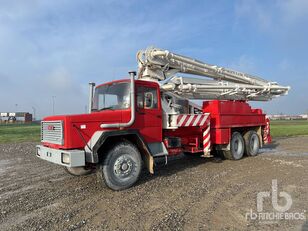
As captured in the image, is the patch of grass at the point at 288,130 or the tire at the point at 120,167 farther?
the patch of grass at the point at 288,130

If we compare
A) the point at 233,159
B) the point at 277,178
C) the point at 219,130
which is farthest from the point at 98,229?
the point at 233,159

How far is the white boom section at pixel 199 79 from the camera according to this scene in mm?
9359

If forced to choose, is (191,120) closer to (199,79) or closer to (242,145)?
(199,79)

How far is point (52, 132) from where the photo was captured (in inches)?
277

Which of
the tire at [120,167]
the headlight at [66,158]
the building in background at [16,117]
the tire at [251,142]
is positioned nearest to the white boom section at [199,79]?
the tire at [251,142]

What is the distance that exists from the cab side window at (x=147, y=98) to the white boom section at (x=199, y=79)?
0.89m

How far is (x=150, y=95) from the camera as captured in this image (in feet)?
25.9

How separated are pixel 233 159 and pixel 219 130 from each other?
166cm

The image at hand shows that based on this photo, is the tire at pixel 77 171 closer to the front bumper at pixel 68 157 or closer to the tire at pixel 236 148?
the front bumper at pixel 68 157

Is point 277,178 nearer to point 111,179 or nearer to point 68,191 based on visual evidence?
point 111,179

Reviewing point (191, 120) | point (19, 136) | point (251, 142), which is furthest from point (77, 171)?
point (19, 136)

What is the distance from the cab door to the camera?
756 centimetres

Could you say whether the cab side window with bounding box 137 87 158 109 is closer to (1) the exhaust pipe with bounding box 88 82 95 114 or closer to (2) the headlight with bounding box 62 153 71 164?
(1) the exhaust pipe with bounding box 88 82 95 114

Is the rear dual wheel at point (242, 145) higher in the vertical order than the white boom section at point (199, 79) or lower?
lower
